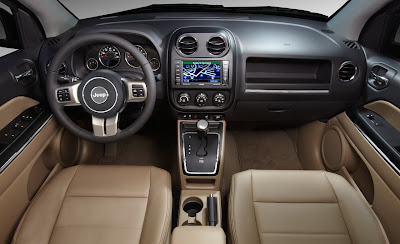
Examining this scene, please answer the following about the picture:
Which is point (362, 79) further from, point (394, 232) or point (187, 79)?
point (187, 79)

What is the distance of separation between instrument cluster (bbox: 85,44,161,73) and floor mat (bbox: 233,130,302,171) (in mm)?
1095

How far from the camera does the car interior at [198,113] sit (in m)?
1.29

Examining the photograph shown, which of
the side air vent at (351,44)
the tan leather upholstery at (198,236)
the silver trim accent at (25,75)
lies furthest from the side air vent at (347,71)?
the silver trim accent at (25,75)

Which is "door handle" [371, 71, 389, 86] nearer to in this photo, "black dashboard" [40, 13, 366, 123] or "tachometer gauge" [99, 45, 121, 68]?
"black dashboard" [40, 13, 366, 123]

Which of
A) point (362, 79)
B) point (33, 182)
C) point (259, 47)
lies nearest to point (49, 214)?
point (33, 182)

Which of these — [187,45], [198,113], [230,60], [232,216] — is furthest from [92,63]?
[232,216]

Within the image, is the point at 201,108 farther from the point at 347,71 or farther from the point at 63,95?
the point at 347,71

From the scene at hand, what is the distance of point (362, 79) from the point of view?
1805mm

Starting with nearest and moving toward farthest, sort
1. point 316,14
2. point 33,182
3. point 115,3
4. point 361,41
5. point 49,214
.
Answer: point 49,214, point 33,182, point 361,41, point 316,14, point 115,3

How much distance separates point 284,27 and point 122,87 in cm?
100

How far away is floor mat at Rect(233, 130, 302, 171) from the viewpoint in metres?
2.41

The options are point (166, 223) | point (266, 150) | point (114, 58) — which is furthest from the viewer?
point (266, 150)

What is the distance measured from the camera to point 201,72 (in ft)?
5.60

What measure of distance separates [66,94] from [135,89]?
1.06 feet
